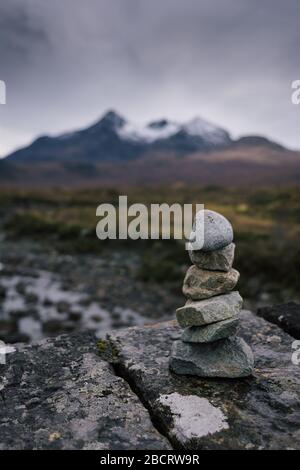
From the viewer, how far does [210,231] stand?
3.32 meters

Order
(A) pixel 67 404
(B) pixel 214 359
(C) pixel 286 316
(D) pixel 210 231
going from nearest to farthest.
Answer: (A) pixel 67 404, (D) pixel 210 231, (B) pixel 214 359, (C) pixel 286 316

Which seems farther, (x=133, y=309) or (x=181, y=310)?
(x=133, y=309)

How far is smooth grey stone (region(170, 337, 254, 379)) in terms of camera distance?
3.39 meters

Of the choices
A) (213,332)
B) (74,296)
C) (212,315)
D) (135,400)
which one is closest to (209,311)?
(212,315)

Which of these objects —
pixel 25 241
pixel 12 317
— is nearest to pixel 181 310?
pixel 12 317

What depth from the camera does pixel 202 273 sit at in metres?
3.60

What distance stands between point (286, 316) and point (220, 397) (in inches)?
69.0

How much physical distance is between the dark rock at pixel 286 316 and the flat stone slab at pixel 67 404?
2.00 meters

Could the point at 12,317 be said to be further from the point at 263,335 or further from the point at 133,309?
the point at 263,335

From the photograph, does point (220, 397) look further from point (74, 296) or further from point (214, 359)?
point (74, 296)

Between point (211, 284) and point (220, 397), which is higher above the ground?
point (211, 284)

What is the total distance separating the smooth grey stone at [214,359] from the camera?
11.1ft

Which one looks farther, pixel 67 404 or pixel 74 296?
pixel 74 296

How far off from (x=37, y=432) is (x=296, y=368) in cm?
225
